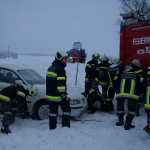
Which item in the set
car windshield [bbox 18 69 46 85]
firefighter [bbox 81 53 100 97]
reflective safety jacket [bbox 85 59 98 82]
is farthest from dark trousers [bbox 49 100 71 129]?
reflective safety jacket [bbox 85 59 98 82]

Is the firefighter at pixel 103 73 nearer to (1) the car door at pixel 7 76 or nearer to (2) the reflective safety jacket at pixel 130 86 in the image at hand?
(2) the reflective safety jacket at pixel 130 86

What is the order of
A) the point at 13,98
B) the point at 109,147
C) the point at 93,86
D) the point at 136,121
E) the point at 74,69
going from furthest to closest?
the point at 74,69 < the point at 93,86 < the point at 136,121 < the point at 13,98 < the point at 109,147

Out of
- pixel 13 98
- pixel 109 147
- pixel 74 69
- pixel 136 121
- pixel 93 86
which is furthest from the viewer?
pixel 74 69

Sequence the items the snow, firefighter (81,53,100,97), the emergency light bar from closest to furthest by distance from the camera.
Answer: the snow → the emergency light bar → firefighter (81,53,100,97)

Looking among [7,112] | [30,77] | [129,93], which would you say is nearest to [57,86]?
[7,112]

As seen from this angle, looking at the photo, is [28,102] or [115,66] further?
[115,66]

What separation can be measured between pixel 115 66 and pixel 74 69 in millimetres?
11275

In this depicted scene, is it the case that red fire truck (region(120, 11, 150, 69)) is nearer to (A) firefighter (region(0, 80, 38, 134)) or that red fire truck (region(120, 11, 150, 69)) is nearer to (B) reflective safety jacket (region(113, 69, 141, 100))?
(B) reflective safety jacket (region(113, 69, 141, 100))

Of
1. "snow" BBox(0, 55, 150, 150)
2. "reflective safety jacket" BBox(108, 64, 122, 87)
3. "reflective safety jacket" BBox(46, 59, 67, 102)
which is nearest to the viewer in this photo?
"snow" BBox(0, 55, 150, 150)

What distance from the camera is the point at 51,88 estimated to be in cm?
518

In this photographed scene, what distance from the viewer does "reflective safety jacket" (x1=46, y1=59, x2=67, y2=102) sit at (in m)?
5.04

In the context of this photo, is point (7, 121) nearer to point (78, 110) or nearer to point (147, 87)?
point (78, 110)

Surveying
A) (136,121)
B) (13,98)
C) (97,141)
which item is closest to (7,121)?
(13,98)

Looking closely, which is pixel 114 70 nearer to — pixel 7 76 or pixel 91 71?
pixel 91 71
